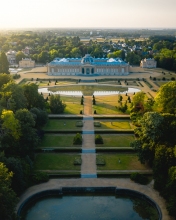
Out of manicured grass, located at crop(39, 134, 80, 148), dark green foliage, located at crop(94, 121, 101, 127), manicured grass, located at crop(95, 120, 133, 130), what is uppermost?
dark green foliage, located at crop(94, 121, 101, 127)

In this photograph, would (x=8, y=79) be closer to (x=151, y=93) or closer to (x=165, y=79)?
(x=151, y=93)

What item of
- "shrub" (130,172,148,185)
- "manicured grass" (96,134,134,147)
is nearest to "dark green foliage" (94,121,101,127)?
"manicured grass" (96,134,134,147)

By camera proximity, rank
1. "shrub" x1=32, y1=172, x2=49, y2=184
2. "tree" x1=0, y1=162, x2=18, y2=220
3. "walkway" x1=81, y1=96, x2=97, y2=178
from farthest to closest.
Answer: "walkway" x1=81, y1=96, x2=97, y2=178, "shrub" x1=32, y1=172, x2=49, y2=184, "tree" x1=0, y1=162, x2=18, y2=220

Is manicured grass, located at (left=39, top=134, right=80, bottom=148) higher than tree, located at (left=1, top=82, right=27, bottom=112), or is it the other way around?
tree, located at (left=1, top=82, right=27, bottom=112)

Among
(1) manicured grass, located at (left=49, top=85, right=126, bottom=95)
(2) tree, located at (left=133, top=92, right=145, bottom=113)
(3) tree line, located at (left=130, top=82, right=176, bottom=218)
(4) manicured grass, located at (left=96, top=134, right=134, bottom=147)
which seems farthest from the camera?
(1) manicured grass, located at (left=49, top=85, right=126, bottom=95)

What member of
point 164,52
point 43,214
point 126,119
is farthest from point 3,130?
point 164,52

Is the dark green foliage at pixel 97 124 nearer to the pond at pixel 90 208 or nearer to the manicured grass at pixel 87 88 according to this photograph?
the pond at pixel 90 208

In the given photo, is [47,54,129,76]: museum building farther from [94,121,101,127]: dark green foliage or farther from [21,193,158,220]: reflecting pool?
[21,193,158,220]: reflecting pool

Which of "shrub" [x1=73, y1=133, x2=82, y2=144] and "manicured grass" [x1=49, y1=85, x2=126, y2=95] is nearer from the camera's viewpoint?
"shrub" [x1=73, y1=133, x2=82, y2=144]
